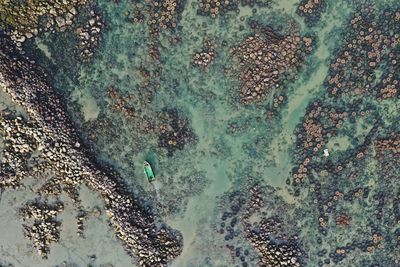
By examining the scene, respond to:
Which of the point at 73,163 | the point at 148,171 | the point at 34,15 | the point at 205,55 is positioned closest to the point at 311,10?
the point at 205,55

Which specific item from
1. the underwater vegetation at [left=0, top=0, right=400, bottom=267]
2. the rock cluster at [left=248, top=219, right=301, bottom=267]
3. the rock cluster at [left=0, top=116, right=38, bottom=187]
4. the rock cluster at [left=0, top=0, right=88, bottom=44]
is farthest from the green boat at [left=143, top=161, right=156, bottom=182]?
the rock cluster at [left=0, top=0, right=88, bottom=44]

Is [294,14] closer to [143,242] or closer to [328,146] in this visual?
[328,146]

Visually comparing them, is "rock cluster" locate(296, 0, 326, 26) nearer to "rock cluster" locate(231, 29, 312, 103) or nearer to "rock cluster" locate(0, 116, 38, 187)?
"rock cluster" locate(231, 29, 312, 103)

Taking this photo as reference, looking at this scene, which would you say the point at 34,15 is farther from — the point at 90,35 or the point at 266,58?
the point at 266,58

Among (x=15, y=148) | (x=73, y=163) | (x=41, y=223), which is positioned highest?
(x=15, y=148)

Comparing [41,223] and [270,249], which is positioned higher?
[270,249]

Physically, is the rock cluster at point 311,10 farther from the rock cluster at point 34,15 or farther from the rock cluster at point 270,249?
the rock cluster at point 34,15
